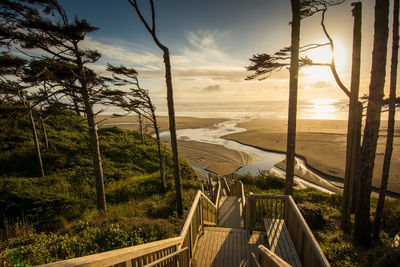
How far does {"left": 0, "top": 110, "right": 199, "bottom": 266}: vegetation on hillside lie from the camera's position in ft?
16.6

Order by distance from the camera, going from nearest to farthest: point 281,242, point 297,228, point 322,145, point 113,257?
point 113,257
point 297,228
point 281,242
point 322,145

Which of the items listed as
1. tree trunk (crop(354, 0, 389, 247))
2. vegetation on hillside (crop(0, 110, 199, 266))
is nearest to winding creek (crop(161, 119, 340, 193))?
vegetation on hillside (crop(0, 110, 199, 266))

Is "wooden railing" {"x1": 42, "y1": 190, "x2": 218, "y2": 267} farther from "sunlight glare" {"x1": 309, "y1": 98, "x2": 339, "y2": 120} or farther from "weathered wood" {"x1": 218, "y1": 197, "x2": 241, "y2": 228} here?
"sunlight glare" {"x1": 309, "y1": 98, "x2": 339, "y2": 120}

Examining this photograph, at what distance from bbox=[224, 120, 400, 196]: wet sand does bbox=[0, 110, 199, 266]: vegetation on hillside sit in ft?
52.1

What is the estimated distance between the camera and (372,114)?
5.69 metres

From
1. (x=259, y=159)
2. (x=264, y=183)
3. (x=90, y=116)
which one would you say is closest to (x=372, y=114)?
(x=90, y=116)

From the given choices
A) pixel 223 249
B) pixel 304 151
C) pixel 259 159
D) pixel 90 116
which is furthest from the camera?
pixel 304 151

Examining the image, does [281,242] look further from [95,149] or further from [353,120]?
[95,149]

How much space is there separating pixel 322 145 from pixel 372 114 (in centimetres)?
Answer: 2558

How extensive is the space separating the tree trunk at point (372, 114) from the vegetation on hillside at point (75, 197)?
6510 millimetres

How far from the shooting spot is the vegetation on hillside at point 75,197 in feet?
16.6

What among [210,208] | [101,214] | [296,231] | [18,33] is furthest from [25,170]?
[296,231]

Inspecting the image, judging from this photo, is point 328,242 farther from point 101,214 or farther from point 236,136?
point 236,136

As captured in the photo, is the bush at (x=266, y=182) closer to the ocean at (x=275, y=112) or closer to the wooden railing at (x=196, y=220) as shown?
the wooden railing at (x=196, y=220)
